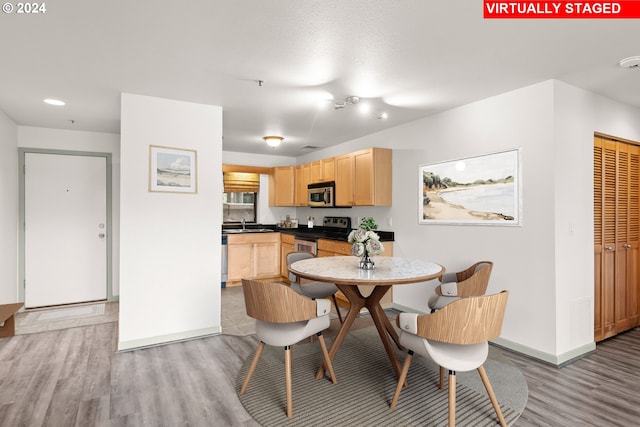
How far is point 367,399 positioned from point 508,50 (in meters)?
2.63

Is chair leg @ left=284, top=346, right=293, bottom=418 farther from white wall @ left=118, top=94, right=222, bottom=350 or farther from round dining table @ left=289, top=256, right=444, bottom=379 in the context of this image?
white wall @ left=118, top=94, right=222, bottom=350

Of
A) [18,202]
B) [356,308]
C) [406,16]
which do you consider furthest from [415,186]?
[18,202]

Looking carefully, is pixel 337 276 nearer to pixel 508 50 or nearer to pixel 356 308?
pixel 356 308

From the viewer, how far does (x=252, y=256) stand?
614 cm

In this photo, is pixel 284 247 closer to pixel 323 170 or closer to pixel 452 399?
pixel 323 170

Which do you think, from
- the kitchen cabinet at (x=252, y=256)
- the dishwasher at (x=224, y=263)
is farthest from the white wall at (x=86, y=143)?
the kitchen cabinet at (x=252, y=256)

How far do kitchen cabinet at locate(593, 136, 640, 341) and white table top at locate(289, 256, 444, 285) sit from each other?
1934 mm

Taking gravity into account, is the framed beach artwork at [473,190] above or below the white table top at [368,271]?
above

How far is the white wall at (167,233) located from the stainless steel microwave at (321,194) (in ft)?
7.09

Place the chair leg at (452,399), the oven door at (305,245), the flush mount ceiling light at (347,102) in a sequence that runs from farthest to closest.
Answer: the oven door at (305,245), the flush mount ceiling light at (347,102), the chair leg at (452,399)

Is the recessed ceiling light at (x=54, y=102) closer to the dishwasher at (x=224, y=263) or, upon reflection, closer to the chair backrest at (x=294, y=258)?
the chair backrest at (x=294, y=258)

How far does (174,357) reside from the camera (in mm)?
3092

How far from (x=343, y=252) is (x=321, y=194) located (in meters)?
1.36

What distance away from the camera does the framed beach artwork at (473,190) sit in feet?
10.6
